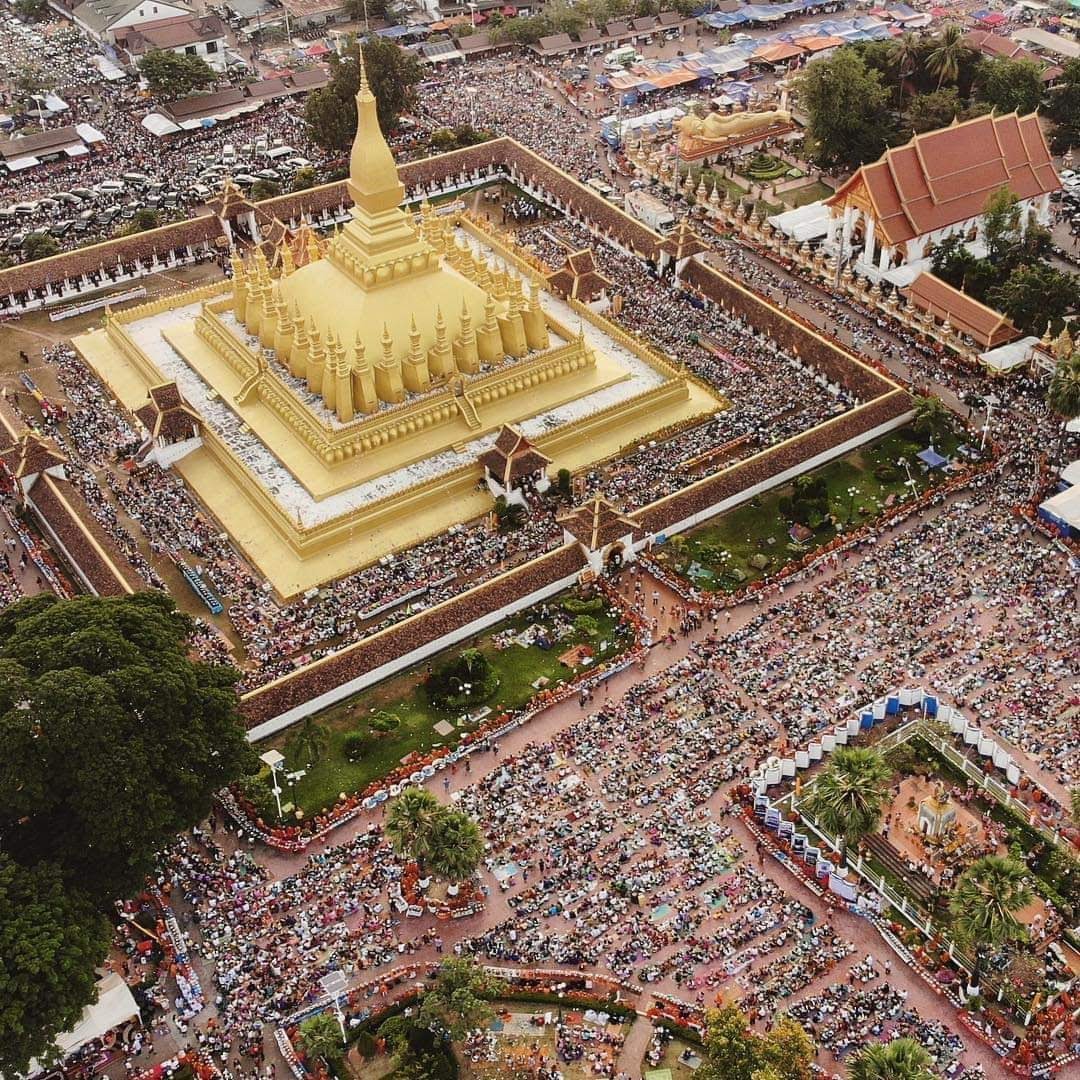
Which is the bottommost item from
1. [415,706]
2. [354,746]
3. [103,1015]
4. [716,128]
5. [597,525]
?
[415,706]

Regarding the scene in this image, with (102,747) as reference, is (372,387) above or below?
below

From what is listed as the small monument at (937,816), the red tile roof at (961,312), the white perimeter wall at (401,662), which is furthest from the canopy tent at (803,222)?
the small monument at (937,816)

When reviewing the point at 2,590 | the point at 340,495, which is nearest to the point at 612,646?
the point at 340,495

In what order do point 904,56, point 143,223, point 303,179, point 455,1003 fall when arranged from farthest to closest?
point 904,56, point 303,179, point 143,223, point 455,1003

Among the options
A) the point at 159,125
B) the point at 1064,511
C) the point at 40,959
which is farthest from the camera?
the point at 159,125

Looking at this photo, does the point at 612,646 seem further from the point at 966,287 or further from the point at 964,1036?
the point at 966,287

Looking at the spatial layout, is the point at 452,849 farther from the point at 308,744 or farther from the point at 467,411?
the point at 467,411

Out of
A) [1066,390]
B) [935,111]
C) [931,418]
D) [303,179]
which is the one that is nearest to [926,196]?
[935,111]
